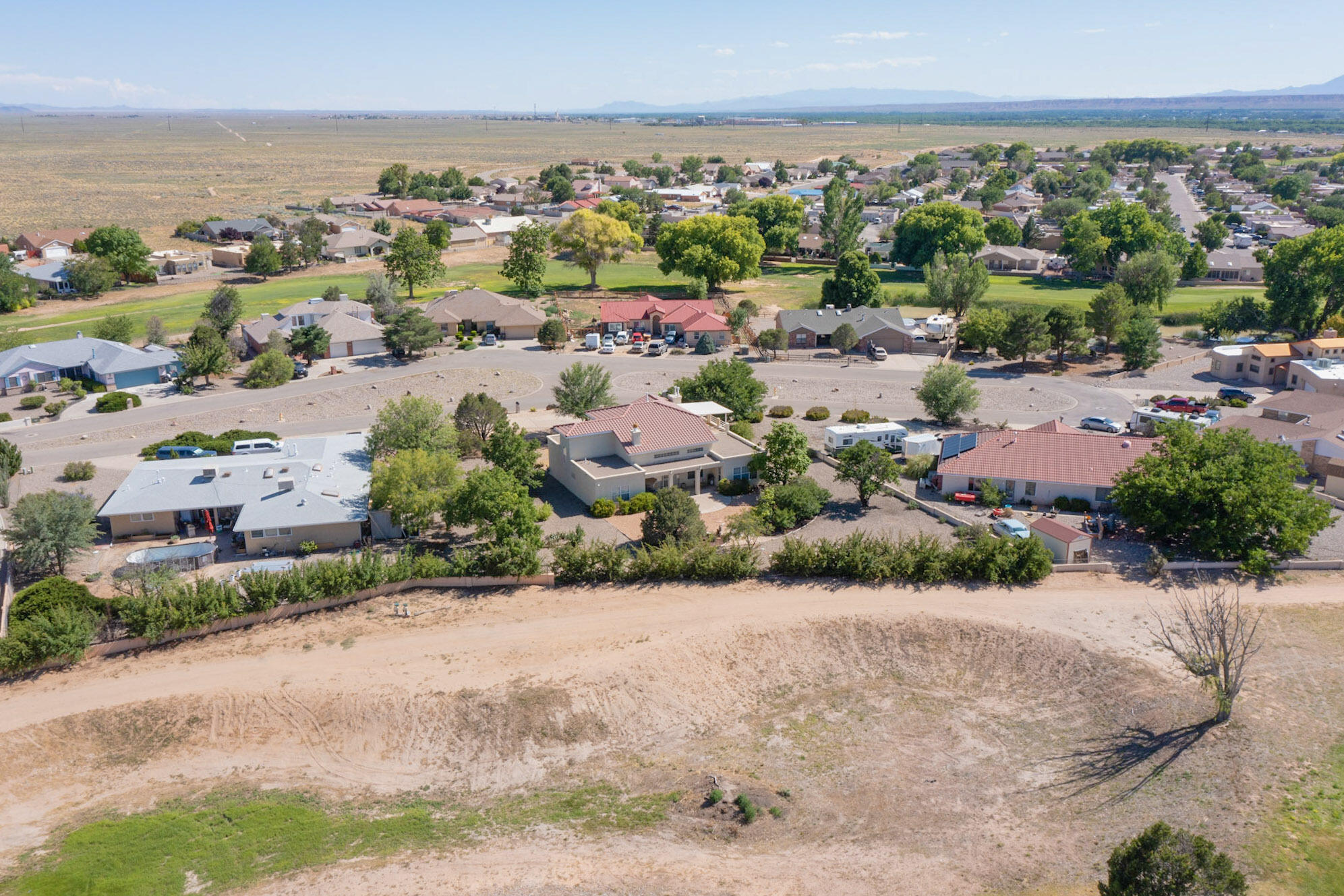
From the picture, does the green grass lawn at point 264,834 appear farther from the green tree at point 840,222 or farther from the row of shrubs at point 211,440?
the green tree at point 840,222

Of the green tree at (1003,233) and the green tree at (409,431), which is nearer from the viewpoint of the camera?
the green tree at (409,431)

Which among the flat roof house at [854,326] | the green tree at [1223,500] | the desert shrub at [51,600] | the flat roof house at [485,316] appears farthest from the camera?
the flat roof house at [485,316]

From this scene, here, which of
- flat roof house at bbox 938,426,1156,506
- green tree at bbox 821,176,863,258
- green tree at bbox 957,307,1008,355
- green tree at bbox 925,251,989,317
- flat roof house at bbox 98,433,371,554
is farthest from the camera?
green tree at bbox 821,176,863,258

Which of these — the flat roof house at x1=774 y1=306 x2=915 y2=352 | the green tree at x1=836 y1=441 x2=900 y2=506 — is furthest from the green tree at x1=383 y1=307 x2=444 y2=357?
the green tree at x1=836 y1=441 x2=900 y2=506

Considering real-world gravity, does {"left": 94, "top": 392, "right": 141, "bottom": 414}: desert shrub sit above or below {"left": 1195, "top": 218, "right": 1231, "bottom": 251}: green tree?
below

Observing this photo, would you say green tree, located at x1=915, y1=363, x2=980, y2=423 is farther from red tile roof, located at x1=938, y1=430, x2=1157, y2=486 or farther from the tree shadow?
the tree shadow

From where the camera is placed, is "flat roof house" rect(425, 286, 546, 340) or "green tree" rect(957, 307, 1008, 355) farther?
"flat roof house" rect(425, 286, 546, 340)

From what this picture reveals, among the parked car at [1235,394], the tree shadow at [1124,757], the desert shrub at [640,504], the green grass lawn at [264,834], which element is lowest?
the green grass lawn at [264,834]

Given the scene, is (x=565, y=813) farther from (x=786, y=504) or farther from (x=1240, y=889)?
(x=786, y=504)

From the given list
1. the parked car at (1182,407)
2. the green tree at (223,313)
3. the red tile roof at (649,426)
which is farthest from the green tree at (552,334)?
the parked car at (1182,407)
